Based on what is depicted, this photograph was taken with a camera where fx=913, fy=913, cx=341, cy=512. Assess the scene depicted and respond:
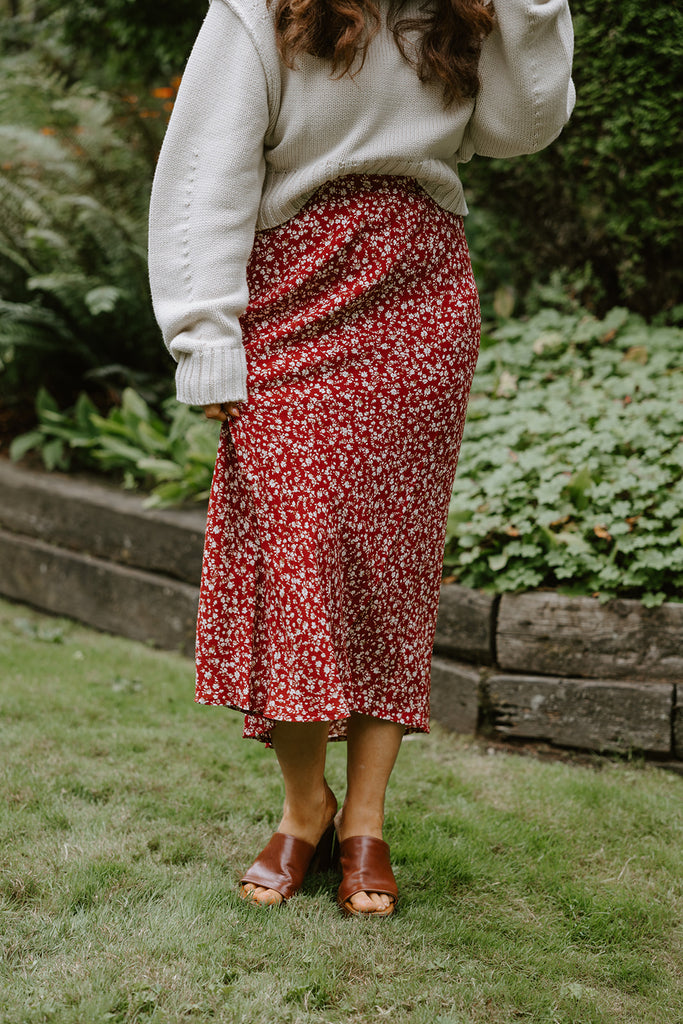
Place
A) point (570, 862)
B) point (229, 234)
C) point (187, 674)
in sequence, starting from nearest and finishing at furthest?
point (229, 234) < point (570, 862) < point (187, 674)

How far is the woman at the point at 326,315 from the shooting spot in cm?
171

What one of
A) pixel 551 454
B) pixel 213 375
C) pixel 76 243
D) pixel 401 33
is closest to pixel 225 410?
pixel 213 375

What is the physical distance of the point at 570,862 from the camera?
2.20 meters

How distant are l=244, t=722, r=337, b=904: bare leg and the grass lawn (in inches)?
4.6

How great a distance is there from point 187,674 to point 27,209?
2682 millimetres

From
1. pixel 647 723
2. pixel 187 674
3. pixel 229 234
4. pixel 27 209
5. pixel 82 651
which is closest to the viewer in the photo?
pixel 229 234

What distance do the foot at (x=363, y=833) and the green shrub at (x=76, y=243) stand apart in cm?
310

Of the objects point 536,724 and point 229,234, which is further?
point 536,724

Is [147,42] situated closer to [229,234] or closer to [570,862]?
[229,234]

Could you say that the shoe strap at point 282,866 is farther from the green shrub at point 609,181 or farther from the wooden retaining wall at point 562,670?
the green shrub at point 609,181

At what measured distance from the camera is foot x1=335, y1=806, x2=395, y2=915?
1.89 m

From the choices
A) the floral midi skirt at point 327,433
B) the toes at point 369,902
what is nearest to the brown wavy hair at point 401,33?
the floral midi skirt at point 327,433

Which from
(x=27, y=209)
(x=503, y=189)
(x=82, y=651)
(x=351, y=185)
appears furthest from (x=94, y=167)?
(x=351, y=185)

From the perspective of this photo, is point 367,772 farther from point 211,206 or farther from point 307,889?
point 211,206
